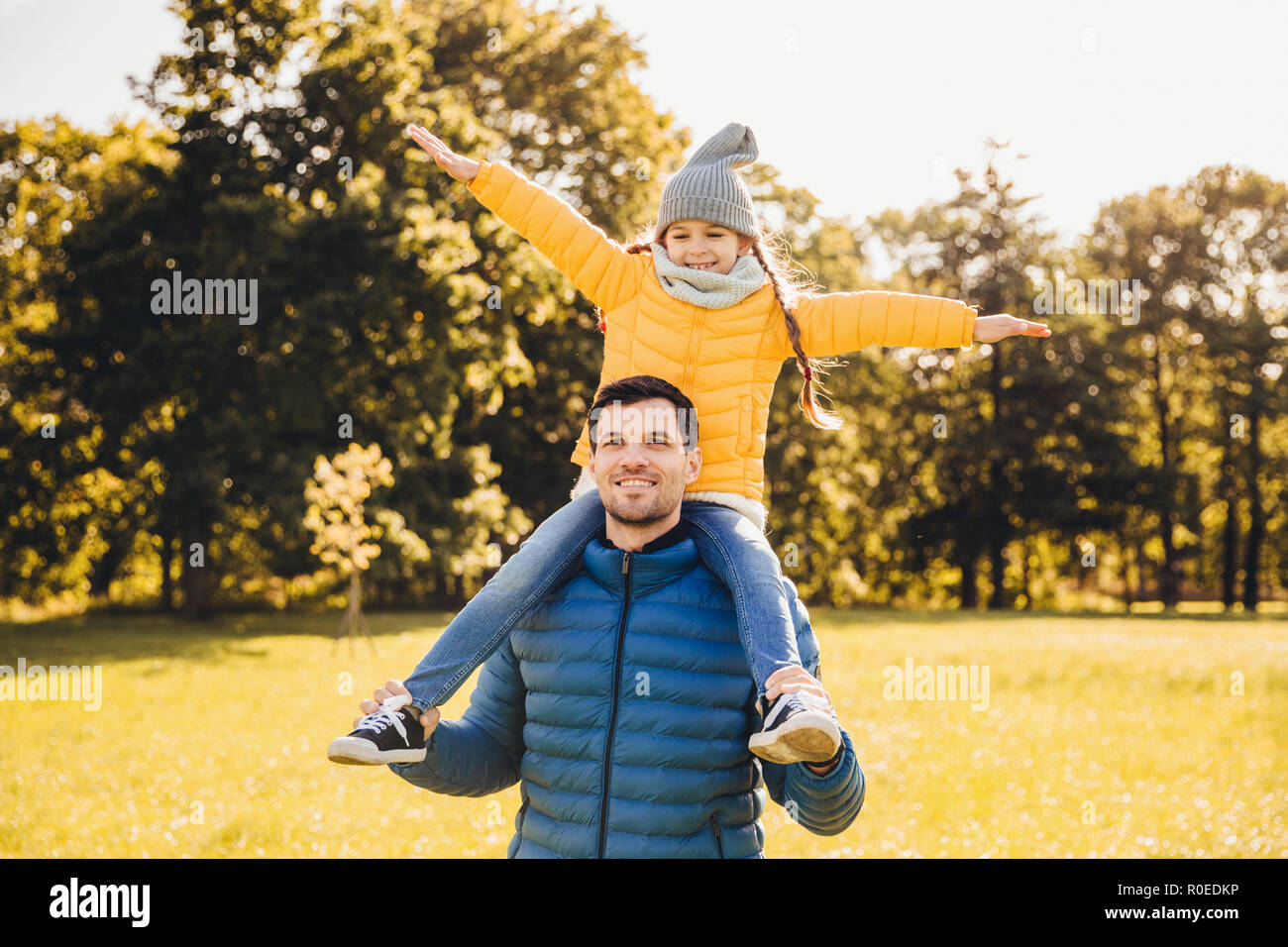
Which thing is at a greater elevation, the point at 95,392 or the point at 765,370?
the point at 95,392

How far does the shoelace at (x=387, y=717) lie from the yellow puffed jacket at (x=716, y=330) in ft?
3.43

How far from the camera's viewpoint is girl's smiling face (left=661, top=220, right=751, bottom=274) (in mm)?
3799

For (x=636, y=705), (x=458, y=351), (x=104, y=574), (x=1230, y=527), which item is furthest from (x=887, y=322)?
(x=1230, y=527)

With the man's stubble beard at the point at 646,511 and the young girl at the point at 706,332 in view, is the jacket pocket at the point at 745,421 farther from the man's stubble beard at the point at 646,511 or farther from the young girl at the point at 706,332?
the man's stubble beard at the point at 646,511

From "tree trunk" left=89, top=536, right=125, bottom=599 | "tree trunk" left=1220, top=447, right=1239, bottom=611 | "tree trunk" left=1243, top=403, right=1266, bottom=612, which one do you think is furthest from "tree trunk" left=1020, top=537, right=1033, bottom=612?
"tree trunk" left=89, top=536, right=125, bottom=599

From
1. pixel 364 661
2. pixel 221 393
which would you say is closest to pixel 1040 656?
pixel 364 661

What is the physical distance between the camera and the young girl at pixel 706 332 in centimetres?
318

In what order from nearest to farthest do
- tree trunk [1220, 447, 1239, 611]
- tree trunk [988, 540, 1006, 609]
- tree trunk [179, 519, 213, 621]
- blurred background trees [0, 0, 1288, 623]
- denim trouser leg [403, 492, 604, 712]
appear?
1. denim trouser leg [403, 492, 604, 712]
2. blurred background trees [0, 0, 1288, 623]
3. tree trunk [179, 519, 213, 621]
4. tree trunk [988, 540, 1006, 609]
5. tree trunk [1220, 447, 1239, 611]

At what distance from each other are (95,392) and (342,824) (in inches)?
809

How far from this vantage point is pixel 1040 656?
19.2 meters

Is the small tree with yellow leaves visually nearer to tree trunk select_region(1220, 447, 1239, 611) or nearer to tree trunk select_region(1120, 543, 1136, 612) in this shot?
tree trunk select_region(1220, 447, 1239, 611)

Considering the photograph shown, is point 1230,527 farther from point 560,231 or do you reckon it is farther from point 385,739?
point 385,739

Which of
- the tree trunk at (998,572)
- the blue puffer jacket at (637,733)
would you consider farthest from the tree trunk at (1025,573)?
the blue puffer jacket at (637,733)
